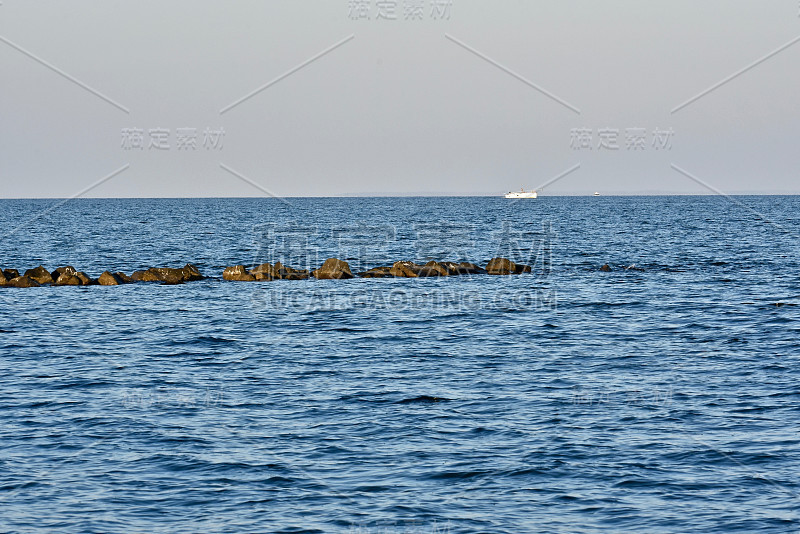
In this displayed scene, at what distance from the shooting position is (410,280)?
5034 cm

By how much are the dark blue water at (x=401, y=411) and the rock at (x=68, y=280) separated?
3.05 m

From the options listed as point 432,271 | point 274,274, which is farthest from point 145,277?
point 432,271

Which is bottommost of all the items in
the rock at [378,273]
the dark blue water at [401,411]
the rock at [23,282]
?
→ the dark blue water at [401,411]

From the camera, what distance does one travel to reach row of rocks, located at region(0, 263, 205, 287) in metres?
47.4

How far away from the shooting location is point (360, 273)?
173 ft

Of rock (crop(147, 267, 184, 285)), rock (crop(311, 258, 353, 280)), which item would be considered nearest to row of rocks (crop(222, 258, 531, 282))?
rock (crop(311, 258, 353, 280))

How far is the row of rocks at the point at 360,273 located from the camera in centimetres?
5025

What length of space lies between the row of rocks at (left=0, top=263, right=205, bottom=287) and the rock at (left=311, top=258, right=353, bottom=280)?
6684 millimetres

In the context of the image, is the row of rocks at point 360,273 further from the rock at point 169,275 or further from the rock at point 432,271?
the rock at point 169,275

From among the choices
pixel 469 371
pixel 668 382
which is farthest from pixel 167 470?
pixel 668 382

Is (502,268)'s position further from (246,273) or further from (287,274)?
(246,273)

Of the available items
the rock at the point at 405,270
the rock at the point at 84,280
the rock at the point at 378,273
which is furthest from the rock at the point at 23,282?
the rock at the point at 405,270

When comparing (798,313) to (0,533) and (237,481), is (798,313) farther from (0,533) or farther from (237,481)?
(0,533)

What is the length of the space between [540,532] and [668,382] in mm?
10785
